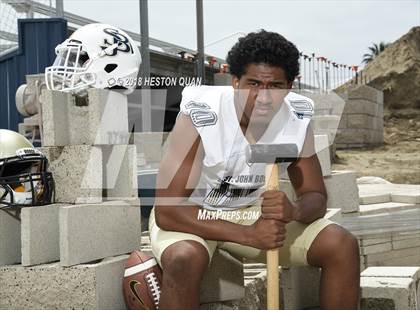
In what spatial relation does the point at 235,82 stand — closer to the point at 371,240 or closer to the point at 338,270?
the point at 338,270

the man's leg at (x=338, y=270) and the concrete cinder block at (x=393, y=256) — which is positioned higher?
the man's leg at (x=338, y=270)

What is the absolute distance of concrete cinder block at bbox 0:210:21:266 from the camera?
3473 millimetres

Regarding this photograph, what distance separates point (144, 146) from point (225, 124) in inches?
164

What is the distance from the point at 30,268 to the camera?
10.9 feet

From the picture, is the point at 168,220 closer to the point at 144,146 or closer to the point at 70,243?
the point at 70,243

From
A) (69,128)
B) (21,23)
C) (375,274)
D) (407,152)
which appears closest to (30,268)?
(69,128)

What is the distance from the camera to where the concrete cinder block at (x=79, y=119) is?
12.2 feet

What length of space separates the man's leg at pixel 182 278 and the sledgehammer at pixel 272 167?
309 mm

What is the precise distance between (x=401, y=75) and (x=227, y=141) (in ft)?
64.4

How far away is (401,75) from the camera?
69.9ft

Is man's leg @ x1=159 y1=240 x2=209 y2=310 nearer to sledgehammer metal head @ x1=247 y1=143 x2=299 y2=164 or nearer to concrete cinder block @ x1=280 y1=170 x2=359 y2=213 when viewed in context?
sledgehammer metal head @ x1=247 y1=143 x2=299 y2=164

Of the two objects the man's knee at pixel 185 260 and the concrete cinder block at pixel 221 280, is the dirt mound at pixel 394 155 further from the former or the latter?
the man's knee at pixel 185 260

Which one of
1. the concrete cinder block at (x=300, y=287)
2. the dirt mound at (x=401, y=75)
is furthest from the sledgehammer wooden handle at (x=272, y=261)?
the dirt mound at (x=401, y=75)

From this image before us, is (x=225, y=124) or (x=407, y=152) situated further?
(x=407, y=152)
